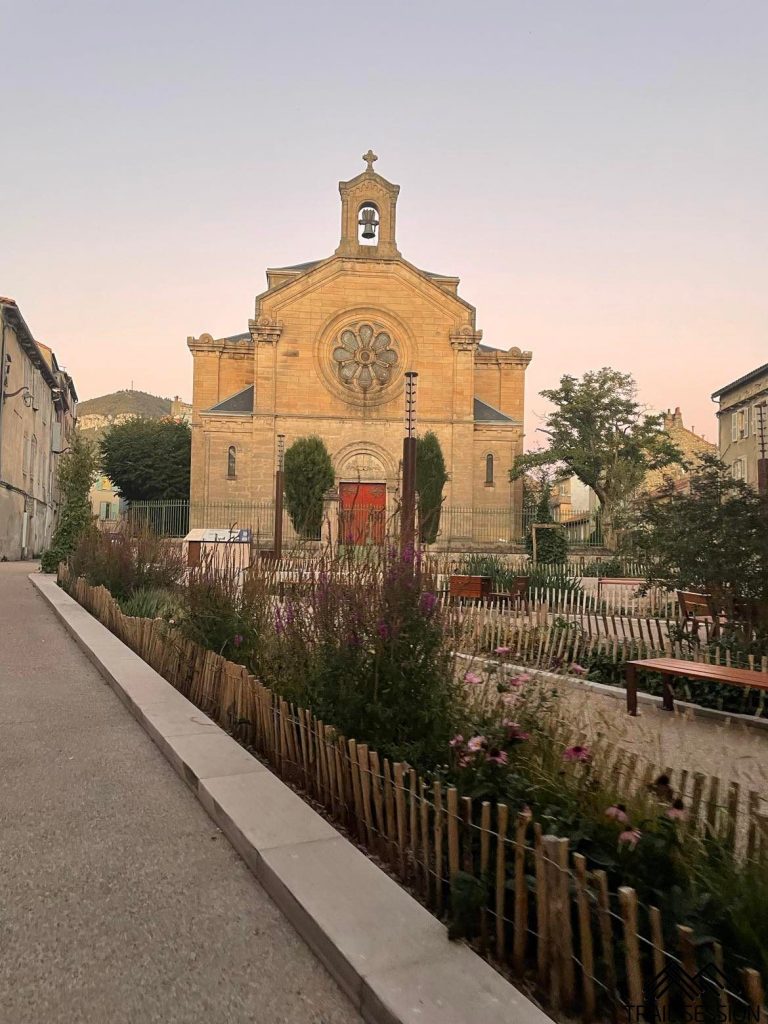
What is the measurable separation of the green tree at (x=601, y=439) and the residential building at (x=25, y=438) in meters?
22.7

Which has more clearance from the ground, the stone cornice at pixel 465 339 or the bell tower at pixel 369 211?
the bell tower at pixel 369 211

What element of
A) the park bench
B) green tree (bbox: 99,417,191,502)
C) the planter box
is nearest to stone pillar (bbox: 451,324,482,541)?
green tree (bbox: 99,417,191,502)

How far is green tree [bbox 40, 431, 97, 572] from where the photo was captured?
24.0m

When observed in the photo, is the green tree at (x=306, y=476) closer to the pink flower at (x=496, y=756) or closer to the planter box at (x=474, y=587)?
the planter box at (x=474, y=587)

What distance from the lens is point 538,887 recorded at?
8.68 feet

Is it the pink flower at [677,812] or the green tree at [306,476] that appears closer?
the pink flower at [677,812]

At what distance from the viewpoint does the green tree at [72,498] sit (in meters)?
24.0

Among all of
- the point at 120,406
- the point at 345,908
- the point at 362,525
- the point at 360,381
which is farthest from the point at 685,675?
the point at 120,406

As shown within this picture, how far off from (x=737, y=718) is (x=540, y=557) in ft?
79.8

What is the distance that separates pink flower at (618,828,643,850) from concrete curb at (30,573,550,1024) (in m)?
0.63

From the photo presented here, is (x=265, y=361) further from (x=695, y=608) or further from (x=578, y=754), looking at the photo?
(x=578, y=754)

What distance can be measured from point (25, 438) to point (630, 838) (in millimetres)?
42148

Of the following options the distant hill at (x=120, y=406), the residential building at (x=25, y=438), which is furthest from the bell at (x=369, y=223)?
the distant hill at (x=120, y=406)

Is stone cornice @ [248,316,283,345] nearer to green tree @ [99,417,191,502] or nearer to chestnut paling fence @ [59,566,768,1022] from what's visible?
green tree @ [99,417,191,502]
